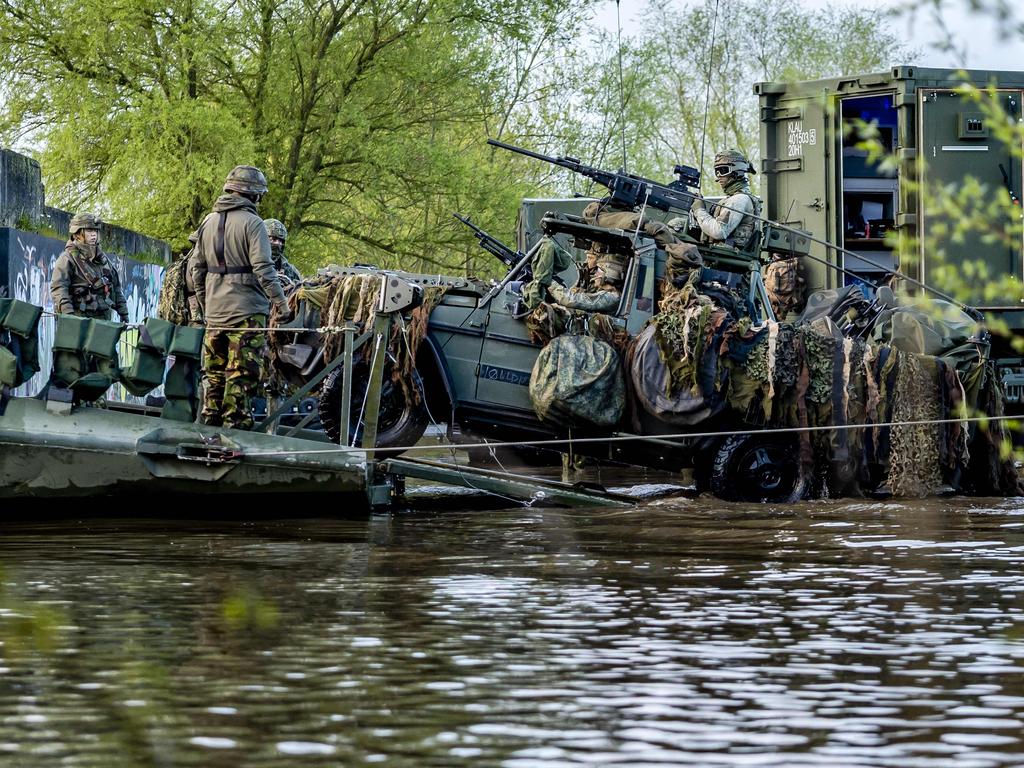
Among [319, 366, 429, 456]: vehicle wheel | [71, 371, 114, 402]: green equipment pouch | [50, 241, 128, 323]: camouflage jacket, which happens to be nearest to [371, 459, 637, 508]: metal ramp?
[319, 366, 429, 456]: vehicle wheel

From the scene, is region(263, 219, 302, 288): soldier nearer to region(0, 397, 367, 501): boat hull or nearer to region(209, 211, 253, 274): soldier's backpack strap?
region(209, 211, 253, 274): soldier's backpack strap

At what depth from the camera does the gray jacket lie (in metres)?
12.3

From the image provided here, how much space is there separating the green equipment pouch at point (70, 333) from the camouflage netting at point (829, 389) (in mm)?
3998

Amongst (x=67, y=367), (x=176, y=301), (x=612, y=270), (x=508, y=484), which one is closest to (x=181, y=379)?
(x=67, y=367)

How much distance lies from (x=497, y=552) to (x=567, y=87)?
26.8 m

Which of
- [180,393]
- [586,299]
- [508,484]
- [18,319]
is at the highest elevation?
[586,299]

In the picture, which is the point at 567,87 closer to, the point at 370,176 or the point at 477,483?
the point at 370,176

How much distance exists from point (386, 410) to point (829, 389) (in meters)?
3.27

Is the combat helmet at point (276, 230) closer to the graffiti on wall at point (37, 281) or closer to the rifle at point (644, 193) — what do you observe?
the graffiti on wall at point (37, 281)

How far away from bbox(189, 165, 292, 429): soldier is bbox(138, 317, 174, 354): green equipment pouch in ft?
1.51

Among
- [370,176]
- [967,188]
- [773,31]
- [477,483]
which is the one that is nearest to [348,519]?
[477,483]

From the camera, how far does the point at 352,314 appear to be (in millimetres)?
13711

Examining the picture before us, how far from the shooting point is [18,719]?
5574 millimetres

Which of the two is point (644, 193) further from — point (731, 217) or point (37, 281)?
point (37, 281)
